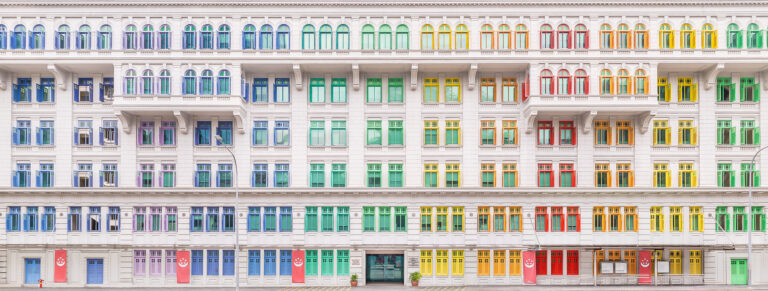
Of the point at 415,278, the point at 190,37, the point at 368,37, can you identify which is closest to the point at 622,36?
the point at 368,37

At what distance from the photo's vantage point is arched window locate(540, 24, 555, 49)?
32688 mm

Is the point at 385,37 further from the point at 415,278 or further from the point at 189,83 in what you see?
the point at 415,278

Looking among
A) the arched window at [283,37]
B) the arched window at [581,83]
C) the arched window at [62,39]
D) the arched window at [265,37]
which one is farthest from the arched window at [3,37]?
the arched window at [581,83]

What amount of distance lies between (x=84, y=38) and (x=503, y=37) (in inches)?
1017

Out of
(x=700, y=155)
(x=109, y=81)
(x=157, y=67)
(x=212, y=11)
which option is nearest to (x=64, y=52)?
(x=109, y=81)

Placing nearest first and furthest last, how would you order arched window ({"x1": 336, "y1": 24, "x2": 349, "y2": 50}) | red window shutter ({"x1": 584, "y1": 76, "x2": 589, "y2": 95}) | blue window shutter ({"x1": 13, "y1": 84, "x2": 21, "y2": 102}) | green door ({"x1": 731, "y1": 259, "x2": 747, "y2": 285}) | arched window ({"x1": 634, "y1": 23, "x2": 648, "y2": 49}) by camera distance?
red window shutter ({"x1": 584, "y1": 76, "x2": 589, "y2": 95}), arched window ({"x1": 634, "y1": 23, "x2": 648, "y2": 49}), arched window ({"x1": 336, "y1": 24, "x2": 349, "y2": 50}), green door ({"x1": 731, "y1": 259, "x2": 747, "y2": 285}), blue window shutter ({"x1": 13, "y1": 84, "x2": 21, "y2": 102})

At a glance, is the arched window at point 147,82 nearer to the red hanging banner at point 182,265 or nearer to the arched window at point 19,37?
the arched window at point 19,37

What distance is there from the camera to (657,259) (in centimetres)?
3316

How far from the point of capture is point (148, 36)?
32.8m

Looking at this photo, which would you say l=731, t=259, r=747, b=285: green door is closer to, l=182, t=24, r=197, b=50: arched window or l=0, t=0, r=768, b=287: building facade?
Answer: l=0, t=0, r=768, b=287: building facade

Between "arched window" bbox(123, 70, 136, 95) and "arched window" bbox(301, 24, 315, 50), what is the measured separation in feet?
33.9

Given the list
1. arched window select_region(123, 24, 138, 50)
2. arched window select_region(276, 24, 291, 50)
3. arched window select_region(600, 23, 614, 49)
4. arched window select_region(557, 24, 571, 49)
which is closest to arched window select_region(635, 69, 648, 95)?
arched window select_region(600, 23, 614, 49)

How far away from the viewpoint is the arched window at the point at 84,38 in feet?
108

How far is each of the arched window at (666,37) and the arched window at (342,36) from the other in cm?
1920
